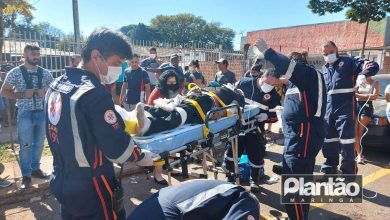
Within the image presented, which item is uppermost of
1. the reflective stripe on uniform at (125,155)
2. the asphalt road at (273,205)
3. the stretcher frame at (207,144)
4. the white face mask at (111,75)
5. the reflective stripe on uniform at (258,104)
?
the white face mask at (111,75)

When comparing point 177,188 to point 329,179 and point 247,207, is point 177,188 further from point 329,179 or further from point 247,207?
point 329,179

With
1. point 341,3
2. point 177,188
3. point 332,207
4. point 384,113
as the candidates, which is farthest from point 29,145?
point 341,3

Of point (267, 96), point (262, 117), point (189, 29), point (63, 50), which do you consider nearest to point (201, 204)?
point (262, 117)

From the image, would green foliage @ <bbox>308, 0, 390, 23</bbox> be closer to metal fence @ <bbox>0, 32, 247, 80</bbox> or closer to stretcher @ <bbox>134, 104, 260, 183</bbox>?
metal fence @ <bbox>0, 32, 247, 80</bbox>

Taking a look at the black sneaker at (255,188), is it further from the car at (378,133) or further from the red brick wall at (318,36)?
the red brick wall at (318,36)

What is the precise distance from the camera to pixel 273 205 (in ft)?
14.3

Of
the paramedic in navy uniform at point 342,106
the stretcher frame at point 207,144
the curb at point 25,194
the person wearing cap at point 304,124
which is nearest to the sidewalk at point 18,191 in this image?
the curb at point 25,194

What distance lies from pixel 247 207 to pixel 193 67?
7292mm

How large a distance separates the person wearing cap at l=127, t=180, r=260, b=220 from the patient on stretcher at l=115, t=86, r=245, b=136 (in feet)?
3.94

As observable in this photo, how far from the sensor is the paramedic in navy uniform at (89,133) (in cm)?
197

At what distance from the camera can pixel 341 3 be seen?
16.9 m

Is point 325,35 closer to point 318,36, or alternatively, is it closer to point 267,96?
point 318,36

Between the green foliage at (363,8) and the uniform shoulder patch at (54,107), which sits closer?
the uniform shoulder patch at (54,107)

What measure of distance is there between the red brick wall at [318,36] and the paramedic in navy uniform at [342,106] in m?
22.1
